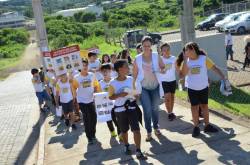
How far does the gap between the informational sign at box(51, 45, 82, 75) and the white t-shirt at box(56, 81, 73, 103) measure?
1.08 feet

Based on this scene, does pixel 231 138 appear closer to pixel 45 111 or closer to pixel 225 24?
pixel 45 111

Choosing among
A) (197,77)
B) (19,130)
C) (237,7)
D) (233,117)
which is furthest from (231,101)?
(237,7)

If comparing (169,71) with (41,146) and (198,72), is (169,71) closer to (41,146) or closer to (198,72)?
(198,72)

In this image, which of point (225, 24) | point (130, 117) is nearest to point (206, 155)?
point (130, 117)

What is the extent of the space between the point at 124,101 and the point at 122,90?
0.68 feet

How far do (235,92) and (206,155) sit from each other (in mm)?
5403

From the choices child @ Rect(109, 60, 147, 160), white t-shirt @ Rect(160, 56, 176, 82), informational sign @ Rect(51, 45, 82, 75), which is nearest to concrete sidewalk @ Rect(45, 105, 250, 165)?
child @ Rect(109, 60, 147, 160)

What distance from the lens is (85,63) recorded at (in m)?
9.27

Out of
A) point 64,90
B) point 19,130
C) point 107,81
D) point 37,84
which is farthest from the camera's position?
point 37,84

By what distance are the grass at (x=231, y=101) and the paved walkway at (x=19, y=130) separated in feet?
13.8

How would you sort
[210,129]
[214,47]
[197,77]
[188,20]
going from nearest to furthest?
[197,77], [210,129], [188,20], [214,47]

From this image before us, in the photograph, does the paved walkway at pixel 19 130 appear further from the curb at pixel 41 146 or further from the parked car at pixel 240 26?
the parked car at pixel 240 26

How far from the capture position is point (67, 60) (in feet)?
34.0

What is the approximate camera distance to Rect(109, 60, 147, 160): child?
7105 mm
